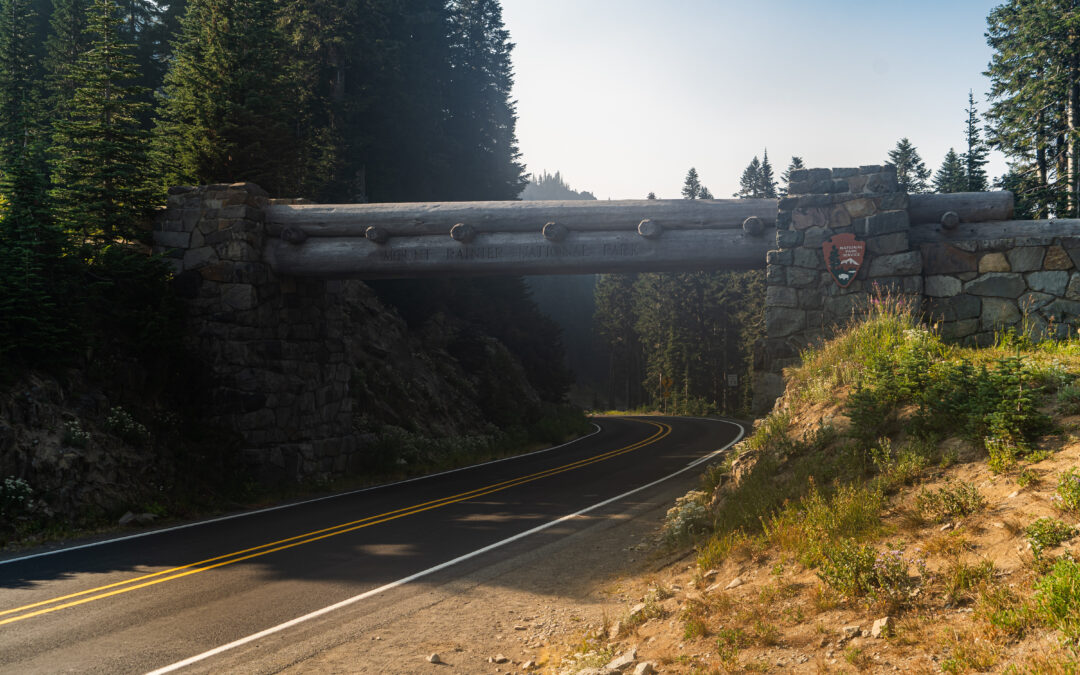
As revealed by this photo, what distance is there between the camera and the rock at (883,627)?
182 inches

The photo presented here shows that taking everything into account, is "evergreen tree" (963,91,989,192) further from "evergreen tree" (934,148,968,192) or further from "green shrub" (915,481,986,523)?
"green shrub" (915,481,986,523)

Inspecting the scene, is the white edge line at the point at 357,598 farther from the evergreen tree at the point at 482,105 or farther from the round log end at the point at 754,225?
the evergreen tree at the point at 482,105

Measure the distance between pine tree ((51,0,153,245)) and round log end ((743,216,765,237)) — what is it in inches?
526

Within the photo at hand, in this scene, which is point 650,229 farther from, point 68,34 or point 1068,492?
point 68,34

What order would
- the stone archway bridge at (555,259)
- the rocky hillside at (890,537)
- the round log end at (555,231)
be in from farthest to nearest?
1. the round log end at (555,231)
2. the stone archway bridge at (555,259)
3. the rocky hillside at (890,537)

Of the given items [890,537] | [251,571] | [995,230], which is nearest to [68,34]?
[251,571]

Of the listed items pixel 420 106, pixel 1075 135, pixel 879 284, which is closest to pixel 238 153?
pixel 420 106

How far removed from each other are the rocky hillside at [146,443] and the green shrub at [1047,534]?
12.4 meters

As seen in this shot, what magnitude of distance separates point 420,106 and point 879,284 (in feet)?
84.9

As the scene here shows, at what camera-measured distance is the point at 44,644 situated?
20.8ft

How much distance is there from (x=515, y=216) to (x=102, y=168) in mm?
9652

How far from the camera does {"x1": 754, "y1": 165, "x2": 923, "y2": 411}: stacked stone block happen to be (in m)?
11.6

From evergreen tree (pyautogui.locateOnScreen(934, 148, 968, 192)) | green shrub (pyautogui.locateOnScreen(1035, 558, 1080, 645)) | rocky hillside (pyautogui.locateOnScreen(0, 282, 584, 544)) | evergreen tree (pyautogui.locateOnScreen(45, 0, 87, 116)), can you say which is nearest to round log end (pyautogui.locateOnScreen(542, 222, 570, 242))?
rocky hillside (pyautogui.locateOnScreen(0, 282, 584, 544))

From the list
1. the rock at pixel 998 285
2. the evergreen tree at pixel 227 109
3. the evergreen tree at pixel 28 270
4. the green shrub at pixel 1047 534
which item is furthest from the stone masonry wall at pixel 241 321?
the green shrub at pixel 1047 534
